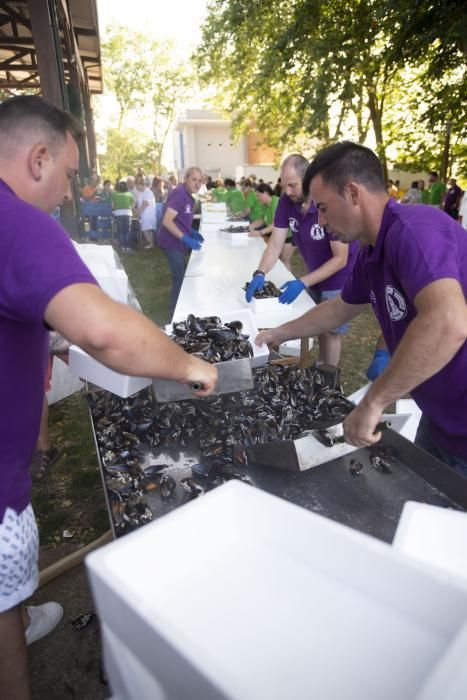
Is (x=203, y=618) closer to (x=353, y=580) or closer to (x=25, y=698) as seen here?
(x=353, y=580)

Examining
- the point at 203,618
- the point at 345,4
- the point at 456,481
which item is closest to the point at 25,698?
the point at 203,618

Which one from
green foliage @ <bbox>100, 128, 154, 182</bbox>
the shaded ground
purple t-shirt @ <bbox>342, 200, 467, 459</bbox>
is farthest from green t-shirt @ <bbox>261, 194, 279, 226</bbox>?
green foliage @ <bbox>100, 128, 154, 182</bbox>

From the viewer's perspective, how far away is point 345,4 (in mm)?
10945

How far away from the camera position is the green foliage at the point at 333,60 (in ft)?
22.1

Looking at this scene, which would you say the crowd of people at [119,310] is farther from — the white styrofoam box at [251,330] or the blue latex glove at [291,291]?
the blue latex glove at [291,291]

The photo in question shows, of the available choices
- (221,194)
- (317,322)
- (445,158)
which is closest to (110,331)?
(317,322)

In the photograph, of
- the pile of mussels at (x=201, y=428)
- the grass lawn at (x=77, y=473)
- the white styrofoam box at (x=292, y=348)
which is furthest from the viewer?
the white styrofoam box at (x=292, y=348)

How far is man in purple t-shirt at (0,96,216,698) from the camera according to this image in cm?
110

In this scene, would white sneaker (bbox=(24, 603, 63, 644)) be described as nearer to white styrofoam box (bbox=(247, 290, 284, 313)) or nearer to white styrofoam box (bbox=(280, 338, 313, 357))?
white styrofoam box (bbox=(247, 290, 284, 313))

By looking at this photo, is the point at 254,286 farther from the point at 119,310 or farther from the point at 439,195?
the point at 439,195

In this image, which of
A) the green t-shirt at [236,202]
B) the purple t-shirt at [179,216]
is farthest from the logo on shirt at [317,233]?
the green t-shirt at [236,202]

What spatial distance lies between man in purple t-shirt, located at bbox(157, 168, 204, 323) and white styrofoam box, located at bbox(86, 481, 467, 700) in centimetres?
566

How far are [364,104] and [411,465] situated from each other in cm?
1528

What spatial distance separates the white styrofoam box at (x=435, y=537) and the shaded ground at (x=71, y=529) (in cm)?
189
